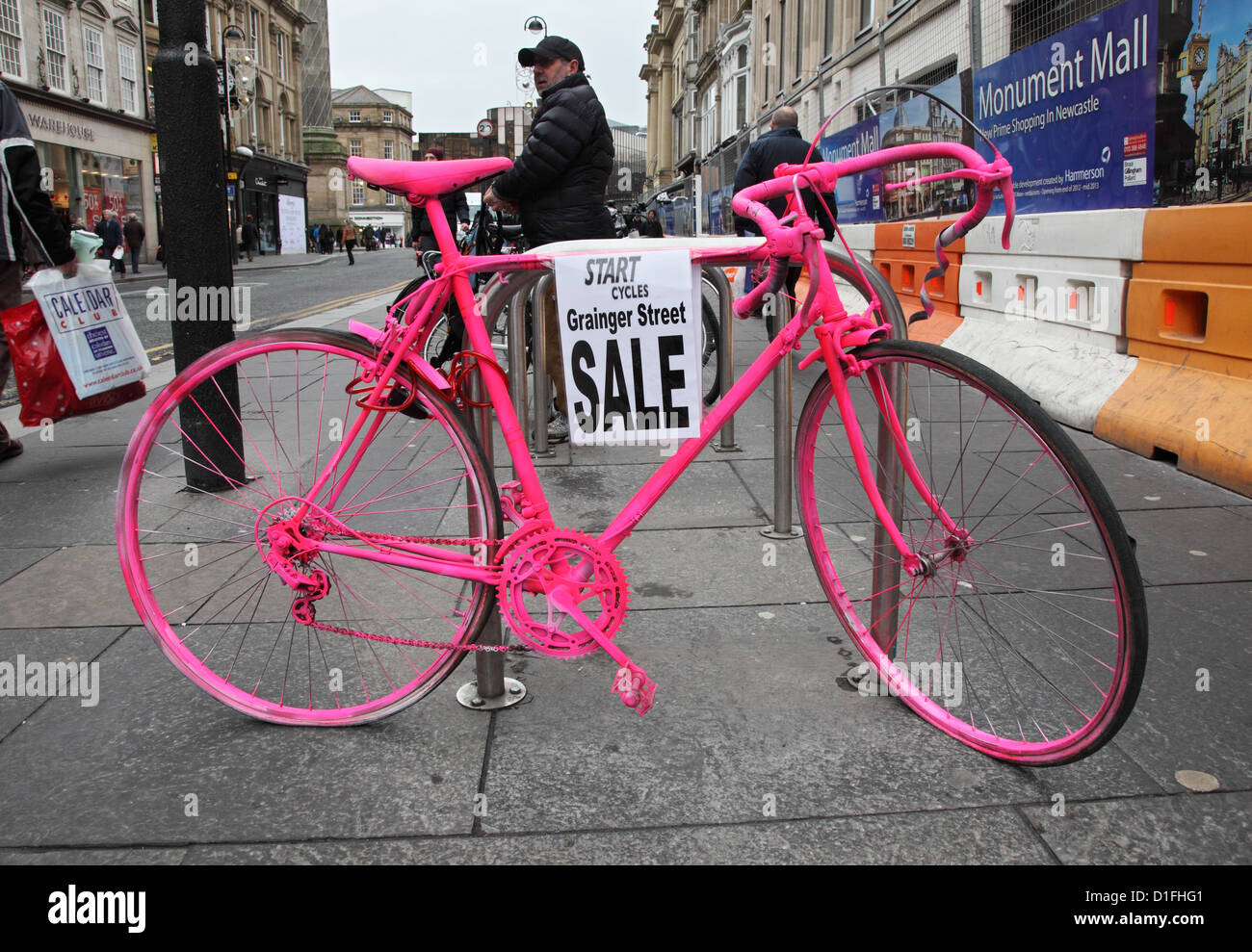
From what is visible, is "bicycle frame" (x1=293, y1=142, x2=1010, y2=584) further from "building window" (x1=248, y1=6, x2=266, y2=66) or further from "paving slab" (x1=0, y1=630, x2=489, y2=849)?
"building window" (x1=248, y1=6, x2=266, y2=66)

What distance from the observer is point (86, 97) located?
33688 millimetres

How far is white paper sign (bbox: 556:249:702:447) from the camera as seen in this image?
255 cm

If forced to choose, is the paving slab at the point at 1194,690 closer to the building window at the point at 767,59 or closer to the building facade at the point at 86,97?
the building window at the point at 767,59

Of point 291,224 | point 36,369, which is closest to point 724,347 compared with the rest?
point 36,369

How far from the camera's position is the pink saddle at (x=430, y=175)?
8.21ft

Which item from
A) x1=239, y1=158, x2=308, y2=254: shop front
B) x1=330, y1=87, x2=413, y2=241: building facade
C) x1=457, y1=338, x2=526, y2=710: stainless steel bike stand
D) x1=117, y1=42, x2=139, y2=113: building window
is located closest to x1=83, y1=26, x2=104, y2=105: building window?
x1=117, y1=42, x2=139, y2=113: building window

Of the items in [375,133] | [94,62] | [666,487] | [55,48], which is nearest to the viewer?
[666,487]

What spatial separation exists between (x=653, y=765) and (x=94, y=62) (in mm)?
39932

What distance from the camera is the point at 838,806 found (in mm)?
2316

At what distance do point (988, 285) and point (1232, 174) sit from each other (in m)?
2.99

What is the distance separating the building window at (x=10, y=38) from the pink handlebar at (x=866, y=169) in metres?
34.0

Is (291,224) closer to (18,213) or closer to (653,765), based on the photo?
(18,213)

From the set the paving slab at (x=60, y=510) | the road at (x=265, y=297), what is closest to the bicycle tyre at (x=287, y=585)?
the paving slab at (x=60, y=510)
